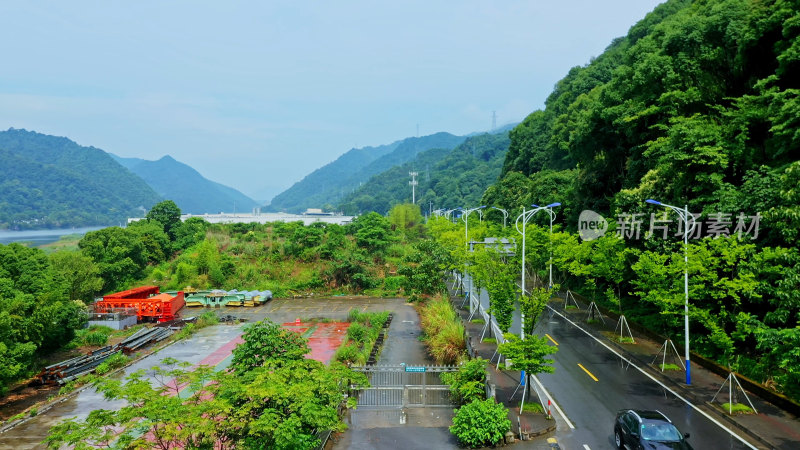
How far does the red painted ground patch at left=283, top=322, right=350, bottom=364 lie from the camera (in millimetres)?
26389

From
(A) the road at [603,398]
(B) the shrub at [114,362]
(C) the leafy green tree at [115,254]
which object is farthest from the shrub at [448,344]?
(C) the leafy green tree at [115,254]

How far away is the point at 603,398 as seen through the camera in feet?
60.3

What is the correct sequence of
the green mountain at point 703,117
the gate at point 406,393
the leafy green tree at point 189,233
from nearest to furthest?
1. the gate at point 406,393
2. the green mountain at point 703,117
3. the leafy green tree at point 189,233

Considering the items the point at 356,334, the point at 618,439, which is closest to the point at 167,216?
the point at 356,334

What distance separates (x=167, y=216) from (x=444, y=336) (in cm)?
5194

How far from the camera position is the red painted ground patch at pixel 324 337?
86.6 feet

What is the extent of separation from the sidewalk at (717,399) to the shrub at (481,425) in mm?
7177

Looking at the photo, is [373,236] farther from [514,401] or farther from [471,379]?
[471,379]

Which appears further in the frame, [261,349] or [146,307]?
[146,307]

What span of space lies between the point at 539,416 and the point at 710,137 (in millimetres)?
15065

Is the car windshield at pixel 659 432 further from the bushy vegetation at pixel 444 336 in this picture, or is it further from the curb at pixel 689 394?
the bushy vegetation at pixel 444 336

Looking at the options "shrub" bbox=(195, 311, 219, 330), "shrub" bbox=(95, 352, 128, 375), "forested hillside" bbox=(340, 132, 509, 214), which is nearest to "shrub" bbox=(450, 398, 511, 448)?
"shrub" bbox=(95, 352, 128, 375)

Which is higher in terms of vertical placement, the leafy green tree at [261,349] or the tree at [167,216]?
the tree at [167,216]

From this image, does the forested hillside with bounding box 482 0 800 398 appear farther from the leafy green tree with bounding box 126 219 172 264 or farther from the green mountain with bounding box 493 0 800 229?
the leafy green tree with bounding box 126 219 172 264
